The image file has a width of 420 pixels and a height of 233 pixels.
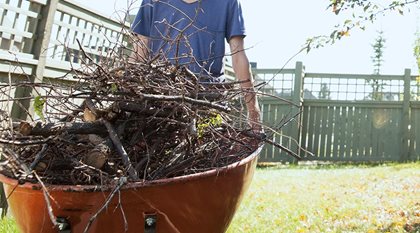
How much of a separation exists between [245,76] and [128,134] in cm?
97

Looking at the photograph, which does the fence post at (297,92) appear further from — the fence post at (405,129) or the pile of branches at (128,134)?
the pile of branches at (128,134)

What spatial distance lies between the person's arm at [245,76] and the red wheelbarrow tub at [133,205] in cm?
45

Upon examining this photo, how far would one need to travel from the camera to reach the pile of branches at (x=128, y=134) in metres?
1.48

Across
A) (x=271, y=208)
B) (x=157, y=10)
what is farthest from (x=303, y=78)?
(x=157, y=10)


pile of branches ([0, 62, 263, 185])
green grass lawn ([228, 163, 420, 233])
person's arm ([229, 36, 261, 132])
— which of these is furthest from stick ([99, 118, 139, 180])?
green grass lawn ([228, 163, 420, 233])

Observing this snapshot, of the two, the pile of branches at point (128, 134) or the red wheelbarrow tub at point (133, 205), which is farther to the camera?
the pile of branches at point (128, 134)

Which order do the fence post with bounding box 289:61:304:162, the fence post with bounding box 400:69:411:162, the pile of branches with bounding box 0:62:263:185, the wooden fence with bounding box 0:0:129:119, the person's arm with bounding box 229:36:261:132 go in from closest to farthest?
the pile of branches with bounding box 0:62:263:185 < the person's arm with bounding box 229:36:261:132 < the wooden fence with bounding box 0:0:129:119 < the fence post with bounding box 400:69:411:162 < the fence post with bounding box 289:61:304:162

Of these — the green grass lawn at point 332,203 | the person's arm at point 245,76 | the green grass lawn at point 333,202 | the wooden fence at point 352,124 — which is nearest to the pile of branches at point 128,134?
the person's arm at point 245,76

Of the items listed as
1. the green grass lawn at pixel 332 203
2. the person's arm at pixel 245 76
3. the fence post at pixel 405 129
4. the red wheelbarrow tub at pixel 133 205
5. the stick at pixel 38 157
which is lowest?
the green grass lawn at pixel 332 203

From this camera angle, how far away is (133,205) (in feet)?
4.60

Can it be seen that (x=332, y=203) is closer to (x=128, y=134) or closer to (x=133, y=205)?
(x=128, y=134)

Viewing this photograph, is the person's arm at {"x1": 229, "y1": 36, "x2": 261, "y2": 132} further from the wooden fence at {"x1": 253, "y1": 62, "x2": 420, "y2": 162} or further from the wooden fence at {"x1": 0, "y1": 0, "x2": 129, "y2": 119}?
the wooden fence at {"x1": 253, "y1": 62, "x2": 420, "y2": 162}

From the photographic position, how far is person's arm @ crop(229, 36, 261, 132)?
201 cm

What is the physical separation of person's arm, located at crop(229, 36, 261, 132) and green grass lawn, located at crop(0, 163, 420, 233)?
1.95 meters
